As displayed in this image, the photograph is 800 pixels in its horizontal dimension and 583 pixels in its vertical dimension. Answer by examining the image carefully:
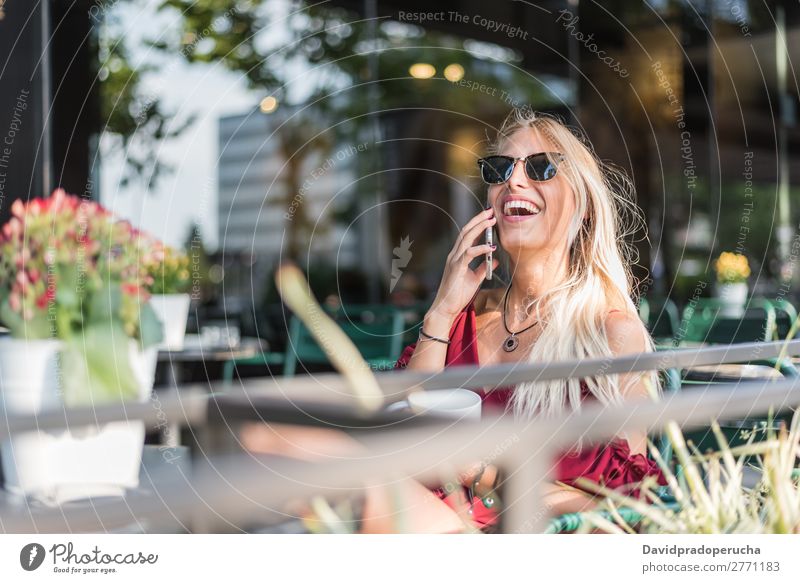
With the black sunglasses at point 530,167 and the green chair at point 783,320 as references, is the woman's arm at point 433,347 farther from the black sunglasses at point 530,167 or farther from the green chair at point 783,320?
the green chair at point 783,320

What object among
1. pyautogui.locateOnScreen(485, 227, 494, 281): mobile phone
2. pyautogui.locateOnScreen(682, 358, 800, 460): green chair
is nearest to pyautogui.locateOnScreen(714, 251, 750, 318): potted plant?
pyautogui.locateOnScreen(682, 358, 800, 460): green chair

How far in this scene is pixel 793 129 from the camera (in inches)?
277

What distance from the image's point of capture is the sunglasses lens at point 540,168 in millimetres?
1854

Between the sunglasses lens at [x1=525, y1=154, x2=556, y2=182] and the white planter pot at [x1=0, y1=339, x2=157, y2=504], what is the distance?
1.03 meters

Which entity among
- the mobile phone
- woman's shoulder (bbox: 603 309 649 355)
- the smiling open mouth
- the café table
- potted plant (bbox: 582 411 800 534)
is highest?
the smiling open mouth

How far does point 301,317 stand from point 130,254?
7.26 ft

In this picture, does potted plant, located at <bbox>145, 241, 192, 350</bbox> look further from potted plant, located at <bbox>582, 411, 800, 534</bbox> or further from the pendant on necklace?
potted plant, located at <bbox>582, 411, 800, 534</bbox>

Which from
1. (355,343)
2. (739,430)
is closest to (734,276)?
(355,343)

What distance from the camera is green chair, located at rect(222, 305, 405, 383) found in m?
2.93

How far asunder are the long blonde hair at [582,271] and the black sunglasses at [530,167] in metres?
0.02

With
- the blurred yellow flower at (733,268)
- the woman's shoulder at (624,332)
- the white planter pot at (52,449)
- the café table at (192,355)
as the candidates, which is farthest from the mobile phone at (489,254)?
the blurred yellow flower at (733,268)

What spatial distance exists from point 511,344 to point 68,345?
1.01 metres
